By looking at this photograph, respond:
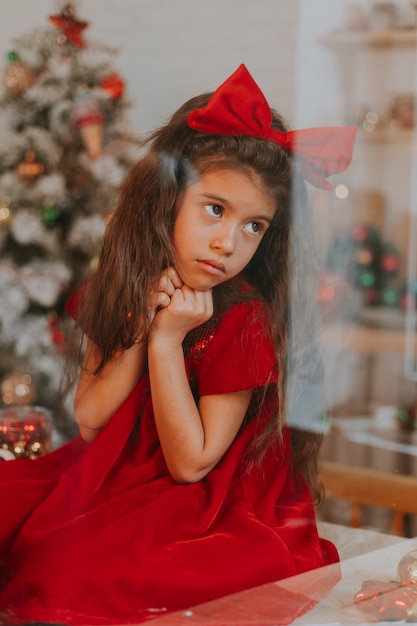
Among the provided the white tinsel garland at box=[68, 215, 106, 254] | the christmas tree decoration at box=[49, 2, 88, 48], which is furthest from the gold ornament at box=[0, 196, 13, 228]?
the christmas tree decoration at box=[49, 2, 88, 48]

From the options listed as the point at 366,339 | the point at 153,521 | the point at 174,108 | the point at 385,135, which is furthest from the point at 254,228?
the point at 366,339

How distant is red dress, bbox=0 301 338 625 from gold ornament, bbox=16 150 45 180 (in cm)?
105

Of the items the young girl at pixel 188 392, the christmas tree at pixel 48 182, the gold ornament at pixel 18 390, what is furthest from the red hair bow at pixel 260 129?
the gold ornament at pixel 18 390

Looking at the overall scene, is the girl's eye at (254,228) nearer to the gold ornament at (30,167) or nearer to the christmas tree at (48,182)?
the christmas tree at (48,182)

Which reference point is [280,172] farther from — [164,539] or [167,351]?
[164,539]

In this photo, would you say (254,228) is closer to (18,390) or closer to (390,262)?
(18,390)

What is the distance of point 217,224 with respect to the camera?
625mm

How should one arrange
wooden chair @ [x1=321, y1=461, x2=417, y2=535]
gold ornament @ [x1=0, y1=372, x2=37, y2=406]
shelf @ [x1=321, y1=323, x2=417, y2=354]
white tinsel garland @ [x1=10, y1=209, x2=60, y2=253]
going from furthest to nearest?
shelf @ [x1=321, y1=323, x2=417, y2=354], white tinsel garland @ [x1=10, y1=209, x2=60, y2=253], gold ornament @ [x1=0, y1=372, x2=37, y2=406], wooden chair @ [x1=321, y1=461, x2=417, y2=535]

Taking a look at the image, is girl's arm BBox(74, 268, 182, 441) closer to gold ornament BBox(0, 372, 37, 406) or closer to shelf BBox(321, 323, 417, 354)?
gold ornament BBox(0, 372, 37, 406)

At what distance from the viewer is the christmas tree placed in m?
1.54

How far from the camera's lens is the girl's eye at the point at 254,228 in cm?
63

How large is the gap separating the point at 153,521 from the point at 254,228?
0.82ft

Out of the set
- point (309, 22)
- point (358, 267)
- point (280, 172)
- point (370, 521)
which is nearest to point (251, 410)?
point (280, 172)

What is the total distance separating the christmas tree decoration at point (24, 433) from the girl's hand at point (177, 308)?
0.91 feet
